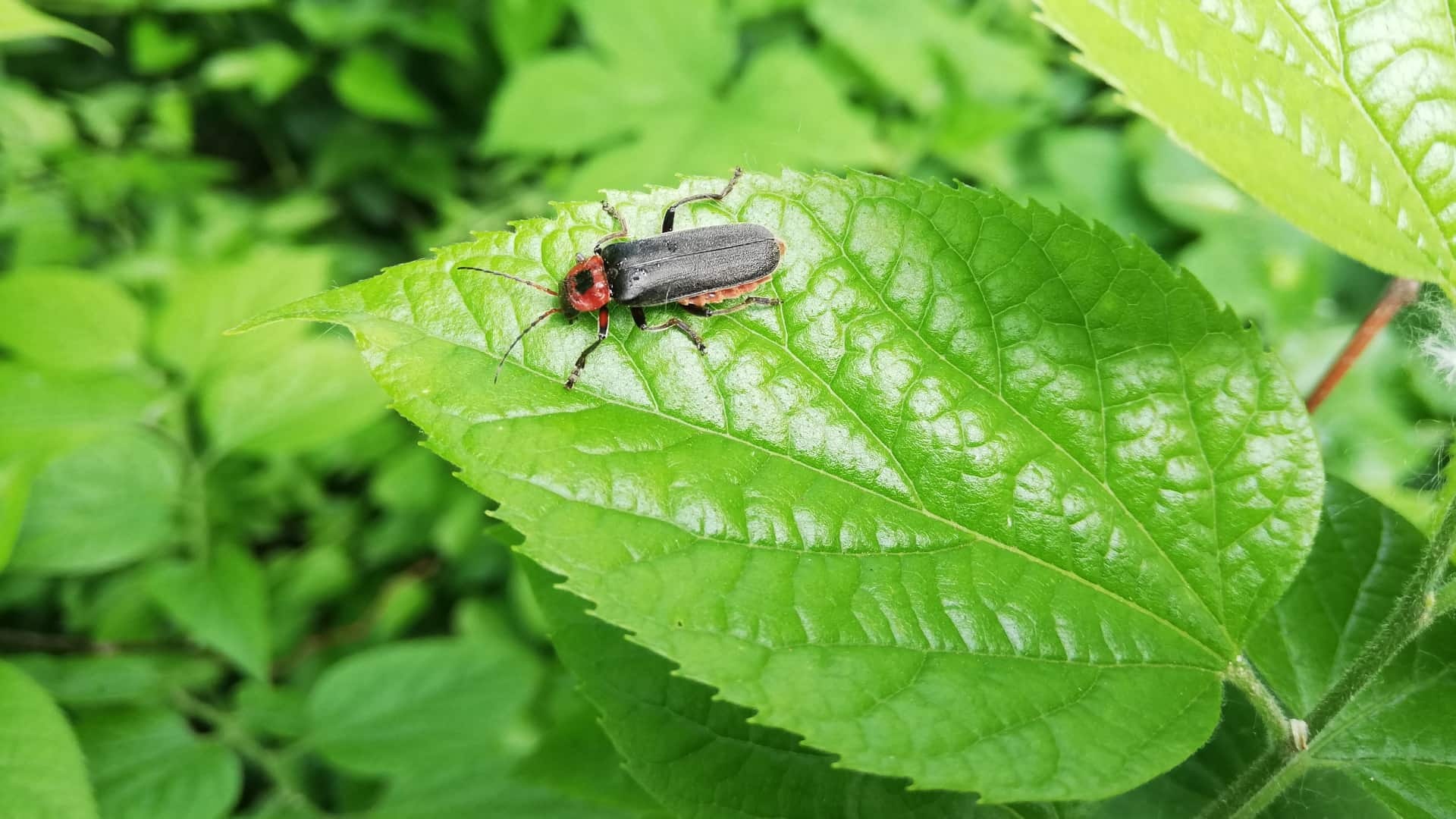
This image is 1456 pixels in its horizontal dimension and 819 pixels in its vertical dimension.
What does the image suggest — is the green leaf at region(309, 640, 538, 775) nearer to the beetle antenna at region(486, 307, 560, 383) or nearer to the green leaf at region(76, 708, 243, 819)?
the green leaf at region(76, 708, 243, 819)

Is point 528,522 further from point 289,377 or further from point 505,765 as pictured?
point 289,377

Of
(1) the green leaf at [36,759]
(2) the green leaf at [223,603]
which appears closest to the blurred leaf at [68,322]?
(2) the green leaf at [223,603]

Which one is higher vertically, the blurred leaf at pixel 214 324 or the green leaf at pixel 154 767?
the blurred leaf at pixel 214 324

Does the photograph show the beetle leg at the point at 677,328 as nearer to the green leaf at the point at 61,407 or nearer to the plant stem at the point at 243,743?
the green leaf at the point at 61,407

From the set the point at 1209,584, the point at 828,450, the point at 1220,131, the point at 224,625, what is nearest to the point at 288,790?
the point at 224,625

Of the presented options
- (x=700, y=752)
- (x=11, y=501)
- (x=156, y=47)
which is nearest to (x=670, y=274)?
(x=700, y=752)

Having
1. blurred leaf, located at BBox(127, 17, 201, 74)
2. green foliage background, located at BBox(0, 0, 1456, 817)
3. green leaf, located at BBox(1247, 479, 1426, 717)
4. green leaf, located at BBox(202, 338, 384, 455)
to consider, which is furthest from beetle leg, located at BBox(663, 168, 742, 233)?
blurred leaf, located at BBox(127, 17, 201, 74)
